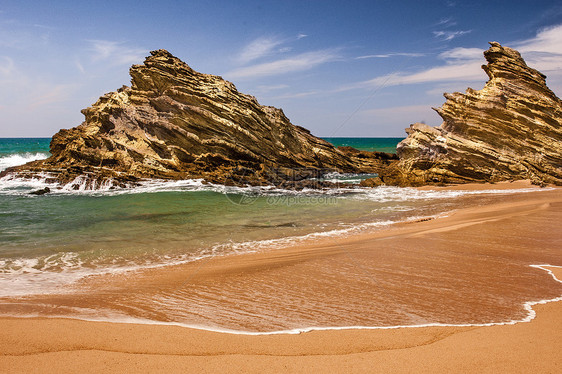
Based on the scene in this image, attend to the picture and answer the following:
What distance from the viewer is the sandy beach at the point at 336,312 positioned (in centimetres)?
301

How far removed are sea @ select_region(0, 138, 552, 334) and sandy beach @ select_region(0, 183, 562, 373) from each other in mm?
1030

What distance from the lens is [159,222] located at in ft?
37.0

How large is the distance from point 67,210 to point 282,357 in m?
12.9

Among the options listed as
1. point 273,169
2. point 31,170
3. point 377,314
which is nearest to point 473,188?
point 273,169

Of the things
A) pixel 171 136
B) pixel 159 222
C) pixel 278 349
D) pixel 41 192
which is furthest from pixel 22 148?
pixel 278 349

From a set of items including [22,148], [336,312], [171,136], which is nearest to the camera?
[336,312]

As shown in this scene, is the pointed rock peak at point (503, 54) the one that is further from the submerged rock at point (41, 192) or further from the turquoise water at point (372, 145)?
the turquoise water at point (372, 145)

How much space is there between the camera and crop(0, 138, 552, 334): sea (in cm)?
708

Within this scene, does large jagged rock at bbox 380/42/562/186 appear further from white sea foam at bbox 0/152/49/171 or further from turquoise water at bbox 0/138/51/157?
turquoise water at bbox 0/138/51/157

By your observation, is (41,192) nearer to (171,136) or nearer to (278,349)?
(171,136)

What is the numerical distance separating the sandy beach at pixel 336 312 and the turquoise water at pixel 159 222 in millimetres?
1125

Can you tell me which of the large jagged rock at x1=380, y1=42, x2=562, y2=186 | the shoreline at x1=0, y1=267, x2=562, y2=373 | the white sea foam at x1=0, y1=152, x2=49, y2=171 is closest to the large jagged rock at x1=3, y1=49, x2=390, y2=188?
the large jagged rock at x1=380, y1=42, x2=562, y2=186

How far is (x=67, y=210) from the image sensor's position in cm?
1323

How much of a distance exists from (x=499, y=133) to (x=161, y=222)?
18604 mm
